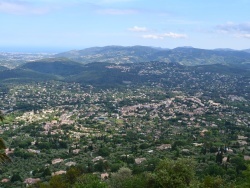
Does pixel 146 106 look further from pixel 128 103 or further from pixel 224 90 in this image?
pixel 224 90

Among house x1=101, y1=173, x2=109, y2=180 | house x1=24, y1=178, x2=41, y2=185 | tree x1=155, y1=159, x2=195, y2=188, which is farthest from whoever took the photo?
house x1=24, y1=178, x2=41, y2=185

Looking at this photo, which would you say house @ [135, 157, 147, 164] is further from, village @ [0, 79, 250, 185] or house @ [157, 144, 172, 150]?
house @ [157, 144, 172, 150]

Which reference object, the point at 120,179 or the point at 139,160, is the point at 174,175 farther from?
the point at 139,160

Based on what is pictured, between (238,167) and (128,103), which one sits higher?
(238,167)

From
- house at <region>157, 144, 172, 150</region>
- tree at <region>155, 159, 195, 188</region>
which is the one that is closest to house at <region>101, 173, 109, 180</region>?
tree at <region>155, 159, 195, 188</region>

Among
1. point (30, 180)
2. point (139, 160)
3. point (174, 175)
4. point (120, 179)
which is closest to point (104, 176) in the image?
point (120, 179)

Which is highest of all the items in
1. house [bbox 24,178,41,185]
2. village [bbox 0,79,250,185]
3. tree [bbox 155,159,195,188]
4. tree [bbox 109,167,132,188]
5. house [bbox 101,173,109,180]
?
tree [bbox 155,159,195,188]

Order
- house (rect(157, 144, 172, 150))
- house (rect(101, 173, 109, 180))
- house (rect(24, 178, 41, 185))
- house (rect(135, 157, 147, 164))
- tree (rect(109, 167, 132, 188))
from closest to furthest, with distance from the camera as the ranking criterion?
tree (rect(109, 167, 132, 188)) < house (rect(101, 173, 109, 180)) < house (rect(24, 178, 41, 185)) < house (rect(135, 157, 147, 164)) < house (rect(157, 144, 172, 150))

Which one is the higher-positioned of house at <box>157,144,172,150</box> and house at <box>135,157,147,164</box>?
house at <box>135,157,147,164</box>

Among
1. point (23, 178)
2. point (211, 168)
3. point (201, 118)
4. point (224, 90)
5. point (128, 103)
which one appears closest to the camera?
point (211, 168)

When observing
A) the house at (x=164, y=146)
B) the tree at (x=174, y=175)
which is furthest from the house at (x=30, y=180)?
the house at (x=164, y=146)

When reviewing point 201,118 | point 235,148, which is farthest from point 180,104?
point 235,148
